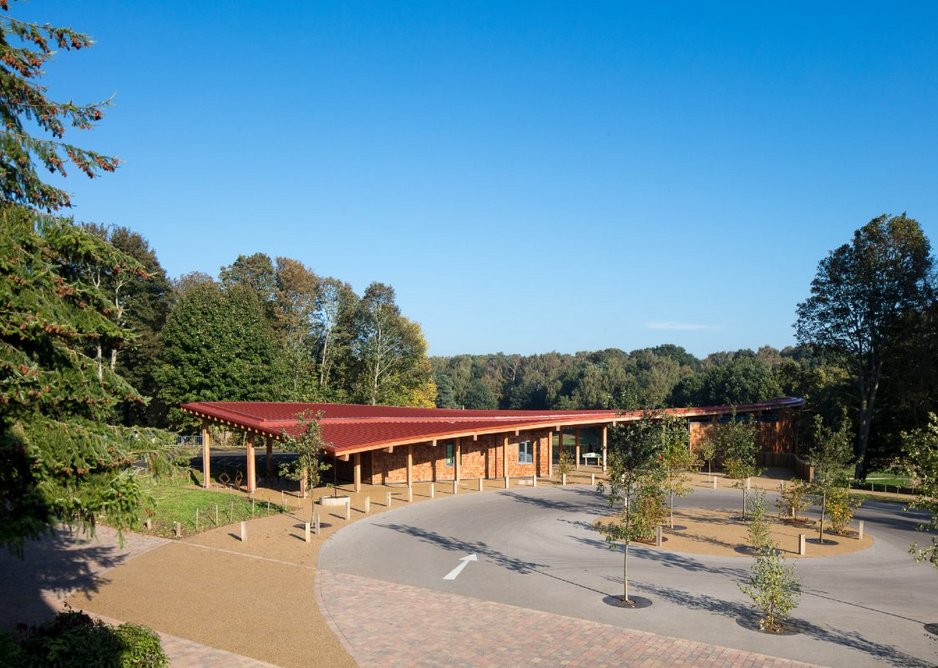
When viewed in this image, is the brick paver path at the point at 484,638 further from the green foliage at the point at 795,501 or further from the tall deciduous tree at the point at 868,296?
the tall deciduous tree at the point at 868,296

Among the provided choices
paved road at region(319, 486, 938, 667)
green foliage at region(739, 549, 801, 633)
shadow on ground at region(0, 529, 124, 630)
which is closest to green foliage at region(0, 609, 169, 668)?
shadow on ground at region(0, 529, 124, 630)

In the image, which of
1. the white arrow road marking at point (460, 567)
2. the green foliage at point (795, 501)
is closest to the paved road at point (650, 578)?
the white arrow road marking at point (460, 567)

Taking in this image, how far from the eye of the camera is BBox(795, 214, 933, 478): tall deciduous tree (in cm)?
4094

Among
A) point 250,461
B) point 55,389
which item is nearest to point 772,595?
point 55,389

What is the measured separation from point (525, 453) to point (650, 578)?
23.2 metres

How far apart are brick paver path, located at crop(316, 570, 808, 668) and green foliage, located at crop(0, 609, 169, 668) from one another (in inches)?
139

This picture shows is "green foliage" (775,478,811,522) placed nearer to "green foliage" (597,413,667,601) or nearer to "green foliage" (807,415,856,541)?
"green foliage" (807,415,856,541)

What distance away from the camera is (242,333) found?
1885 inches

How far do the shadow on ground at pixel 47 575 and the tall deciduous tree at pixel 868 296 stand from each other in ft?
131

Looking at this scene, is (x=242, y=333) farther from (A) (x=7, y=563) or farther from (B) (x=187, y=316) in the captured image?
(A) (x=7, y=563)


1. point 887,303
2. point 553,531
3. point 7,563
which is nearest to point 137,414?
point 7,563

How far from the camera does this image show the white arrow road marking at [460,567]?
699 inches

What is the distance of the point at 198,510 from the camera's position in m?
25.6

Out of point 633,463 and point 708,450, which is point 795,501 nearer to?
point 633,463
